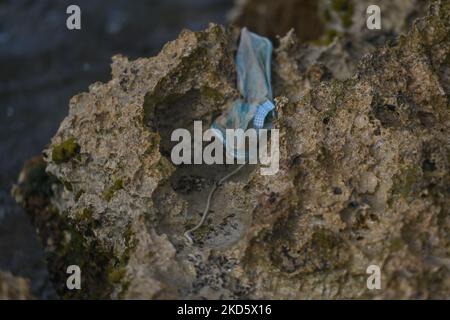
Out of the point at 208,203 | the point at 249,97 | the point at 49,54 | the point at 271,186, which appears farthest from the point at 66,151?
the point at 49,54

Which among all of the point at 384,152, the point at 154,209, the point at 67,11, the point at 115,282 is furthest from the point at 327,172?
the point at 67,11

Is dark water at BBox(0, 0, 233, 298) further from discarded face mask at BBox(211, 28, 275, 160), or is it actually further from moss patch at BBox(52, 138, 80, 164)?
discarded face mask at BBox(211, 28, 275, 160)

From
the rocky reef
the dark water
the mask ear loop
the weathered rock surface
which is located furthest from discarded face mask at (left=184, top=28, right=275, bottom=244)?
the dark water

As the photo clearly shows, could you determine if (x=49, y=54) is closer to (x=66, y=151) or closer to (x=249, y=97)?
(x=66, y=151)

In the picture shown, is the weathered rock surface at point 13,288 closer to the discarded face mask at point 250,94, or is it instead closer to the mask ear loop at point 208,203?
the mask ear loop at point 208,203
